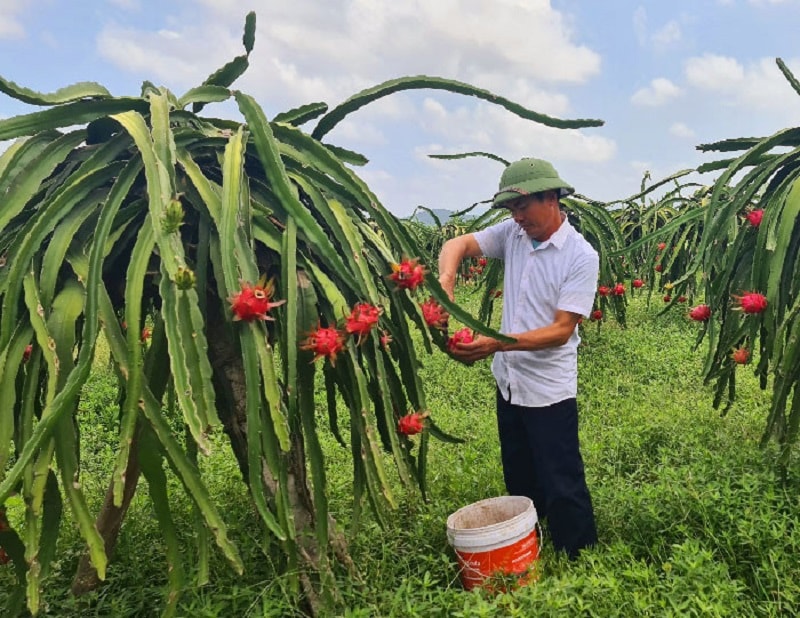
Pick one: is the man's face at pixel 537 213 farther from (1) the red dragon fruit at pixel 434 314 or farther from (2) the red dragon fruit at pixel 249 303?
(2) the red dragon fruit at pixel 249 303

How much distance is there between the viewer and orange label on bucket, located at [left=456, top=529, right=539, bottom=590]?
2.52 m

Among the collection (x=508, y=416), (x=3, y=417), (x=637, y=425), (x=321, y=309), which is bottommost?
(x=637, y=425)

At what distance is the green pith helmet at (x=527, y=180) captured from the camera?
8.96 feet

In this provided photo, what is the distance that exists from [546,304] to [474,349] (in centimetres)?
57

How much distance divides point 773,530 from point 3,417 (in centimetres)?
245

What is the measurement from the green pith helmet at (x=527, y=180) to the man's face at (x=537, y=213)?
0.16 ft

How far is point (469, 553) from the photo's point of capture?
2.54m

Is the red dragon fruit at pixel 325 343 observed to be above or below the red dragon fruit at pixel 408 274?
below

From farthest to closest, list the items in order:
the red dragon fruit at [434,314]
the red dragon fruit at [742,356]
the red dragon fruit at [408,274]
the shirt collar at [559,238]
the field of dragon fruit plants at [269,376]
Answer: the red dragon fruit at [742,356] < the shirt collar at [559,238] < the red dragon fruit at [434,314] < the red dragon fruit at [408,274] < the field of dragon fruit plants at [269,376]

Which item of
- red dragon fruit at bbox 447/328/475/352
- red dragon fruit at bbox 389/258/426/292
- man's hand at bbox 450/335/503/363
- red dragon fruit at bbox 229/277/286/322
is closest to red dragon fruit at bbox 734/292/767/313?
man's hand at bbox 450/335/503/363

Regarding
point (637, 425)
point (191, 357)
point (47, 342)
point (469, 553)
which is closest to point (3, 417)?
point (47, 342)

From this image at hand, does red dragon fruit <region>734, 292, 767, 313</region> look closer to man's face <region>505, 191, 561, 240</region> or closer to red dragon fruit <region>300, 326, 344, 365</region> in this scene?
man's face <region>505, 191, 561, 240</region>

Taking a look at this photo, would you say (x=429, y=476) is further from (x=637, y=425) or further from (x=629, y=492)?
(x=637, y=425)

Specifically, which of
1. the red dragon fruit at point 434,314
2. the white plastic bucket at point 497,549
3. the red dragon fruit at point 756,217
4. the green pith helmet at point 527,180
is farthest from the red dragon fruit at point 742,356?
the red dragon fruit at point 434,314
